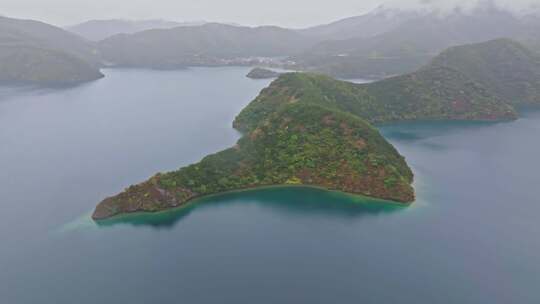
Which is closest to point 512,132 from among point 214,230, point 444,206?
point 444,206

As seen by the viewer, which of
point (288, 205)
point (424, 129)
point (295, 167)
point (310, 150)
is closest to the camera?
point (288, 205)

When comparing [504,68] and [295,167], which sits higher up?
[504,68]

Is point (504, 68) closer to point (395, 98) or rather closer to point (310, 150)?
point (395, 98)

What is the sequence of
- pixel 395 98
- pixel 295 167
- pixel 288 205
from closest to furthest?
1. pixel 288 205
2. pixel 295 167
3. pixel 395 98

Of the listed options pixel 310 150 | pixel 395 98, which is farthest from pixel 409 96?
pixel 310 150

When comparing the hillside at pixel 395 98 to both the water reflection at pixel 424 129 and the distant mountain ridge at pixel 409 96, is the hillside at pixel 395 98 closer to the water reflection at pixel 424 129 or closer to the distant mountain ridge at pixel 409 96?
the distant mountain ridge at pixel 409 96

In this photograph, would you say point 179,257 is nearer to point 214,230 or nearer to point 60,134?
point 214,230

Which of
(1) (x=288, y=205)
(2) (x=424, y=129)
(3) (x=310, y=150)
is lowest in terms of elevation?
(1) (x=288, y=205)

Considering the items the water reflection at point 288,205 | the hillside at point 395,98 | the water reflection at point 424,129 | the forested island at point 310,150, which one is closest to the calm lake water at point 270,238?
the water reflection at point 288,205

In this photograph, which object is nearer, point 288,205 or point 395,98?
point 288,205
